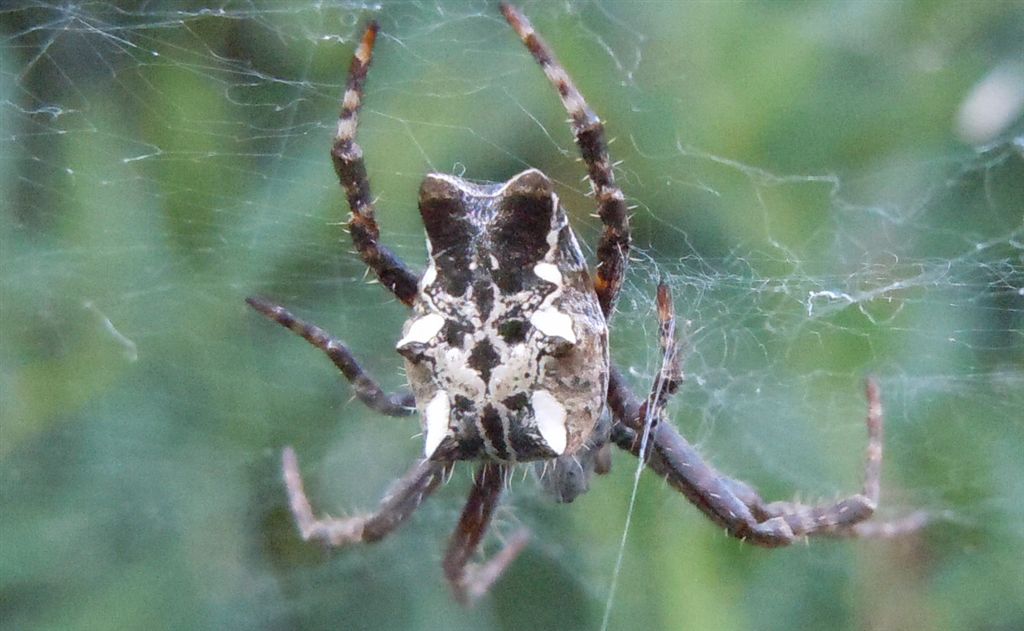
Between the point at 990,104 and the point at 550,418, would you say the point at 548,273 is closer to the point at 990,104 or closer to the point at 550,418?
the point at 550,418

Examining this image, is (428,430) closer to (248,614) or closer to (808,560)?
(808,560)

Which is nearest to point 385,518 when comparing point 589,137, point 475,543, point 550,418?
point 475,543

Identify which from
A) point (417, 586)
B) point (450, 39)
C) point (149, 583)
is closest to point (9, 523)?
point (149, 583)

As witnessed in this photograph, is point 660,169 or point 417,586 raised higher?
point 660,169

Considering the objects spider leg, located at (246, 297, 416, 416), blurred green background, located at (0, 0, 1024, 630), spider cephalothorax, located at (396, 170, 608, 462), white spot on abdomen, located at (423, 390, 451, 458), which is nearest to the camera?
spider cephalothorax, located at (396, 170, 608, 462)

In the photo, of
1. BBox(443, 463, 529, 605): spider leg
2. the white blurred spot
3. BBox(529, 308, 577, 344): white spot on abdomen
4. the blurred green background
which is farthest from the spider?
the white blurred spot

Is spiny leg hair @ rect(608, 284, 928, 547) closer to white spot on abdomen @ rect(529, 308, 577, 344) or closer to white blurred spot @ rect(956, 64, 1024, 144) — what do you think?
white spot on abdomen @ rect(529, 308, 577, 344)

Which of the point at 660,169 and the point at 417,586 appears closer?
the point at 660,169
